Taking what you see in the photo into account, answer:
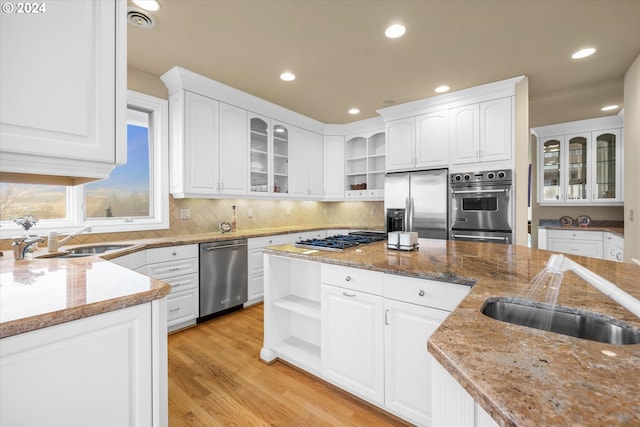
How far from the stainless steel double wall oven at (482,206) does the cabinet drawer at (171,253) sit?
9.84ft

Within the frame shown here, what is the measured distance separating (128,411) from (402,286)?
50.0 inches

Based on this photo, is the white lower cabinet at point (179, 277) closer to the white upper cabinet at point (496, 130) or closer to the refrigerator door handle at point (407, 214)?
the refrigerator door handle at point (407, 214)

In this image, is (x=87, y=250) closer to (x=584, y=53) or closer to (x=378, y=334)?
(x=378, y=334)

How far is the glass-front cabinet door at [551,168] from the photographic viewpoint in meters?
4.76

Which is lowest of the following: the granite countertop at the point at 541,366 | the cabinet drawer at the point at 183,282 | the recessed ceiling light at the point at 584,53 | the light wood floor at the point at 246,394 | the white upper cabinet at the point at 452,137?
the light wood floor at the point at 246,394

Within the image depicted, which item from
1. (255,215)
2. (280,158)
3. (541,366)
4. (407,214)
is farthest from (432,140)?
(541,366)

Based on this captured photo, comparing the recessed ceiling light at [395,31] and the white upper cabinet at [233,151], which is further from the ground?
the recessed ceiling light at [395,31]

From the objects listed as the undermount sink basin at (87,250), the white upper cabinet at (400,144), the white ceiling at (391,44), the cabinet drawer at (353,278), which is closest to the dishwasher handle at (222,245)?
the undermount sink basin at (87,250)

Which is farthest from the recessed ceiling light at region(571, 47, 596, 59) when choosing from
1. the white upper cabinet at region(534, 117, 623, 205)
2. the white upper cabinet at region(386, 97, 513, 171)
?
the white upper cabinet at region(534, 117, 623, 205)

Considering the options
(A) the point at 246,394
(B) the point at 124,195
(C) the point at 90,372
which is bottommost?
(A) the point at 246,394

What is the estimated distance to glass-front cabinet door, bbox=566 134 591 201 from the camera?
14.9ft

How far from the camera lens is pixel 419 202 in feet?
12.5

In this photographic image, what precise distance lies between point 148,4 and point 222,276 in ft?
8.02

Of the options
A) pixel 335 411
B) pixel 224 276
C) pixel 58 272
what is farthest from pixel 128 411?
pixel 224 276
